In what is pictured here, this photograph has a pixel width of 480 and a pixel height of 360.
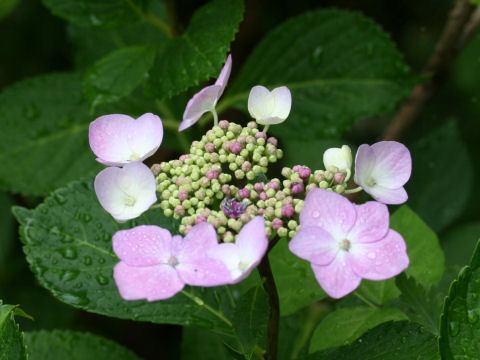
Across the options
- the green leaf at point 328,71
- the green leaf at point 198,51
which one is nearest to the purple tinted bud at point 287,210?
the green leaf at point 198,51

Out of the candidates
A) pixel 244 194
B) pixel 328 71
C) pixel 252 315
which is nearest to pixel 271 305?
pixel 252 315

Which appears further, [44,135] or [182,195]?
[44,135]

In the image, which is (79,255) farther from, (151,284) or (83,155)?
(83,155)

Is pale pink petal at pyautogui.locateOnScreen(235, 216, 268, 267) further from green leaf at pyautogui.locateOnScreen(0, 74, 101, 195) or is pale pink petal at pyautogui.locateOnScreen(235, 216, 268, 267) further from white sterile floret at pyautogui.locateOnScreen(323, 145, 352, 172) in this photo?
green leaf at pyautogui.locateOnScreen(0, 74, 101, 195)

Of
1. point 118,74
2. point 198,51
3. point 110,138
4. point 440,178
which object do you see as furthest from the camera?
point 440,178

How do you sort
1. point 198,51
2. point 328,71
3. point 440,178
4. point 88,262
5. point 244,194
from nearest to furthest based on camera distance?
point 244,194 → point 88,262 → point 198,51 → point 328,71 → point 440,178

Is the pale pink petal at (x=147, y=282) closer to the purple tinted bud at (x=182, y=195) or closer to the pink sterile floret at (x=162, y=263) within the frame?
the pink sterile floret at (x=162, y=263)

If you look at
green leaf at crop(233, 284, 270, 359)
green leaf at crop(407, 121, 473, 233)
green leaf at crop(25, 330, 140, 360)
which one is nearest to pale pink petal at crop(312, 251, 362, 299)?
green leaf at crop(233, 284, 270, 359)

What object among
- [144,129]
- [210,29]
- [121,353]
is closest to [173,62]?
[210,29]

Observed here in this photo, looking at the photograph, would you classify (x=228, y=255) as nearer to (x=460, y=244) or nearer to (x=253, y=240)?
(x=253, y=240)
